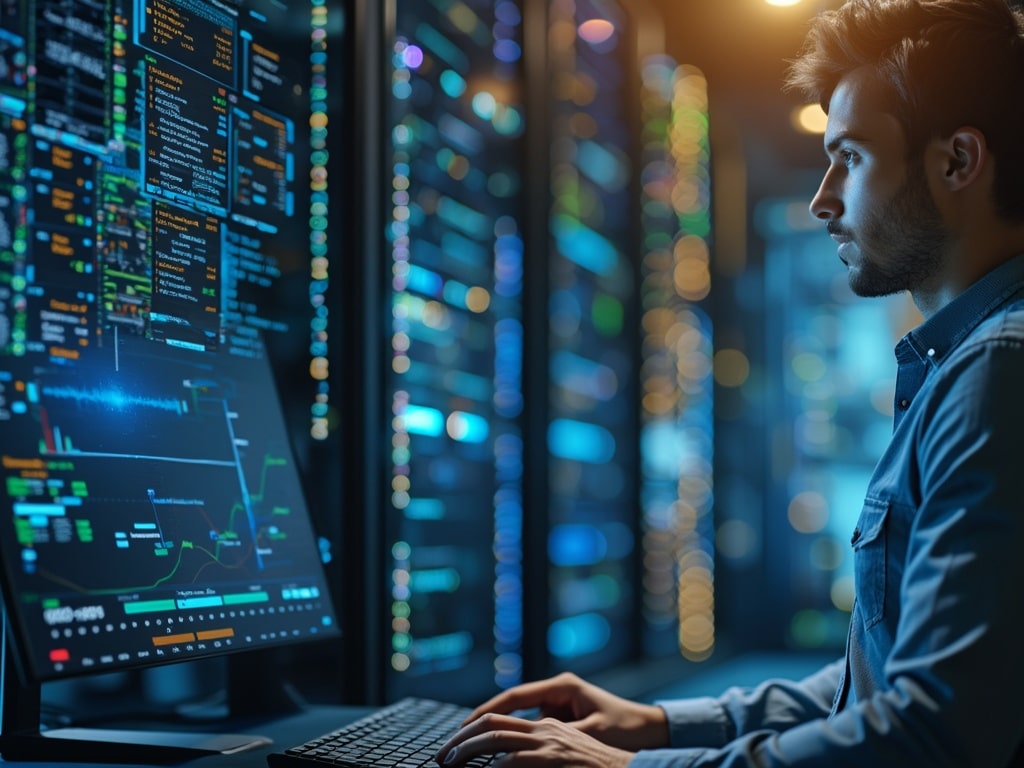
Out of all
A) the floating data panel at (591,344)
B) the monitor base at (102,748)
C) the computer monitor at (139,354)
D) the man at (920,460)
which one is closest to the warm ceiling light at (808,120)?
the floating data panel at (591,344)

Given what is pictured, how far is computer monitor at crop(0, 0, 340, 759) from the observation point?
1170 millimetres

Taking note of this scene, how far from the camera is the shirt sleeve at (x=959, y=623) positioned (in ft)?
2.91

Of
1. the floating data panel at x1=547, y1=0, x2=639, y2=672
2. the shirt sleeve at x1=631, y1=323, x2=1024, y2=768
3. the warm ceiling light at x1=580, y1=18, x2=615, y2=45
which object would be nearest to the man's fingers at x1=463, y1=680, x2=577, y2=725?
the shirt sleeve at x1=631, y1=323, x2=1024, y2=768

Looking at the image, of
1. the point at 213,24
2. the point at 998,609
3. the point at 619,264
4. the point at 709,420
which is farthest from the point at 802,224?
the point at 998,609

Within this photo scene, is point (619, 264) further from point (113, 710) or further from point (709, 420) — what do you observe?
point (113, 710)

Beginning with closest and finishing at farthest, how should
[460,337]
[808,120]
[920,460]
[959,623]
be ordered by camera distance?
[959,623]
[920,460]
[460,337]
[808,120]

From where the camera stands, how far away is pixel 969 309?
1195 millimetres

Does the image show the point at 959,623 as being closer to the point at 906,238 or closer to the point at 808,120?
the point at 906,238

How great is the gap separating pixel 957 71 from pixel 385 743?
1017 mm

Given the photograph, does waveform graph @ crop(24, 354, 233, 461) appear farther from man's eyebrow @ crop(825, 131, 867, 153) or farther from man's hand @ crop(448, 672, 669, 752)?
man's eyebrow @ crop(825, 131, 867, 153)

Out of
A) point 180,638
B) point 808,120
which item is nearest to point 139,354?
point 180,638

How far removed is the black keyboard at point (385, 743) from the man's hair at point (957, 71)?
873 millimetres

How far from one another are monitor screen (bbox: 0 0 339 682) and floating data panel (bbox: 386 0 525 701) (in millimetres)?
Result: 800

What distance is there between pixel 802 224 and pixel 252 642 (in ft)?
15.5
